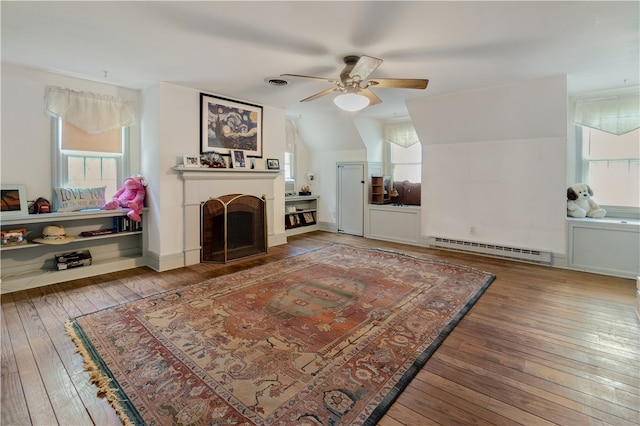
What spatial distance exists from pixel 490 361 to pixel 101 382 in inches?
101

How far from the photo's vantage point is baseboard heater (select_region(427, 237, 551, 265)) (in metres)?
4.52

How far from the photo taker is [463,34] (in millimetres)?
2666

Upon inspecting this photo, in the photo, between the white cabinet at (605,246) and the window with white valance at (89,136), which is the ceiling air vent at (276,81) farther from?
the white cabinet at (605,246)

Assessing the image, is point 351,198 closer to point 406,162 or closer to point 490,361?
point 406,162

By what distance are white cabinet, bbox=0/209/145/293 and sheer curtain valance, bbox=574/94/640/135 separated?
6.71 metres

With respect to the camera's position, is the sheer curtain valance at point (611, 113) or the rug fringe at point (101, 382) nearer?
the rug fringe at point (101, 382)

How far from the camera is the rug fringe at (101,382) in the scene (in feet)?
5.41

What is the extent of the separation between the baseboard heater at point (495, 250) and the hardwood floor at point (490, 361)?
87 centimetres

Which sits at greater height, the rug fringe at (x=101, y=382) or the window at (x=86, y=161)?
the window at (x=86, y=161)

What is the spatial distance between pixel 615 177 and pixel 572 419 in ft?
14.4

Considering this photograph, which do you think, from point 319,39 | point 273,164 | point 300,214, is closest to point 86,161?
point 273,164

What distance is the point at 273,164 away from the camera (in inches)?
214

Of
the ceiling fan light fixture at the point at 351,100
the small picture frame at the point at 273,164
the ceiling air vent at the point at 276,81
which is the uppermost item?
the ceiling air vent at the point at 276,81

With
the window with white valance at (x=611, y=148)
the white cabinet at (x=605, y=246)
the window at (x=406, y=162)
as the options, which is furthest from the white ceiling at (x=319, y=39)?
the window at (x=406, y=162)
